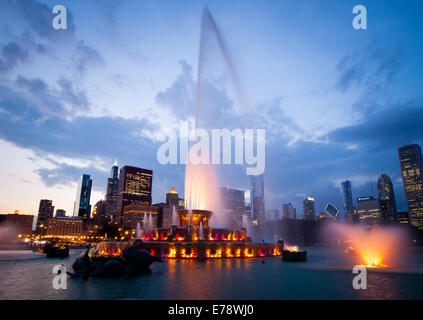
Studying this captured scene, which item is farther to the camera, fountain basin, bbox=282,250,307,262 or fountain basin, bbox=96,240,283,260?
fountain basin, bbox=282,250,307,262

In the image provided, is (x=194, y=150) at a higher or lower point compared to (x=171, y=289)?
higher

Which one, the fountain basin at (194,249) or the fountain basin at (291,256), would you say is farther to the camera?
the fountain basin at (291,256)

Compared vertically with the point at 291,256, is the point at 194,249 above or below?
above

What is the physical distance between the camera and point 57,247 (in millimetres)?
53250

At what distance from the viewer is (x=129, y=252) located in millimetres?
26312

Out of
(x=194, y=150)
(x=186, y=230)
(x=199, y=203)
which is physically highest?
(x=194, y=150)

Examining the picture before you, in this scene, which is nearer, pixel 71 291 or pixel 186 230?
pixel 71 291

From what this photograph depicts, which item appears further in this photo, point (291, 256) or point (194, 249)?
point (194, 249)
